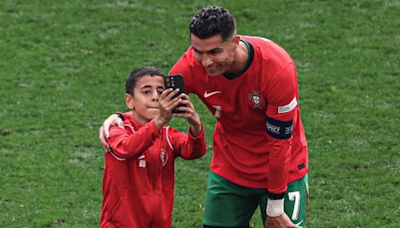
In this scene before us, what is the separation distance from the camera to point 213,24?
6.27 meters

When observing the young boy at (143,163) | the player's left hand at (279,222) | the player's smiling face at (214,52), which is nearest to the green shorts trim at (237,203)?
the player's left hand at (279,222)

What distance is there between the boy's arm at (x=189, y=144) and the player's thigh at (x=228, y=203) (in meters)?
0.42

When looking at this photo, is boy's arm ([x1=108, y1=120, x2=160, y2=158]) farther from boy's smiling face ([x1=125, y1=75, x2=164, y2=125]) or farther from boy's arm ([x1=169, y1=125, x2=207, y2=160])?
boy's arm ([x1=169, y1=125, x2=207, y2=160])

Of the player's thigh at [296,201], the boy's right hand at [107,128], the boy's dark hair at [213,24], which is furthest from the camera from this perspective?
the player's thigh at [296,201]

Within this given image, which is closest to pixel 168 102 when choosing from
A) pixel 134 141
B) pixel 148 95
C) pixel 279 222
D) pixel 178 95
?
pixel 178 95

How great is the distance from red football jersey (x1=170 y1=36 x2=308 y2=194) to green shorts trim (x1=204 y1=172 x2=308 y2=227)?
0.22 feet

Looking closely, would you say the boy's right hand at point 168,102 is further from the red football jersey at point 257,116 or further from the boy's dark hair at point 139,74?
the boy's dark hair at point 139,74

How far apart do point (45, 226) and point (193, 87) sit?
2.93 metres

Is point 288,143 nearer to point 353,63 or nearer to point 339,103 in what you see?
point 339,103

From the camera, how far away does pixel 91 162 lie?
10.8 meters

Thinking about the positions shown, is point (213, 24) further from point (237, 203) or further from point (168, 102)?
point (237, 203)

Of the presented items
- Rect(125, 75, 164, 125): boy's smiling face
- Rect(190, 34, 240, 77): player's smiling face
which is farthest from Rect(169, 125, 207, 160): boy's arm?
Rect(190, 34, 240, 77): player's smiling face

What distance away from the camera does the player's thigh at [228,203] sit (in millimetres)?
7285

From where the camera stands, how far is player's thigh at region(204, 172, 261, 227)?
7285 millimetres
